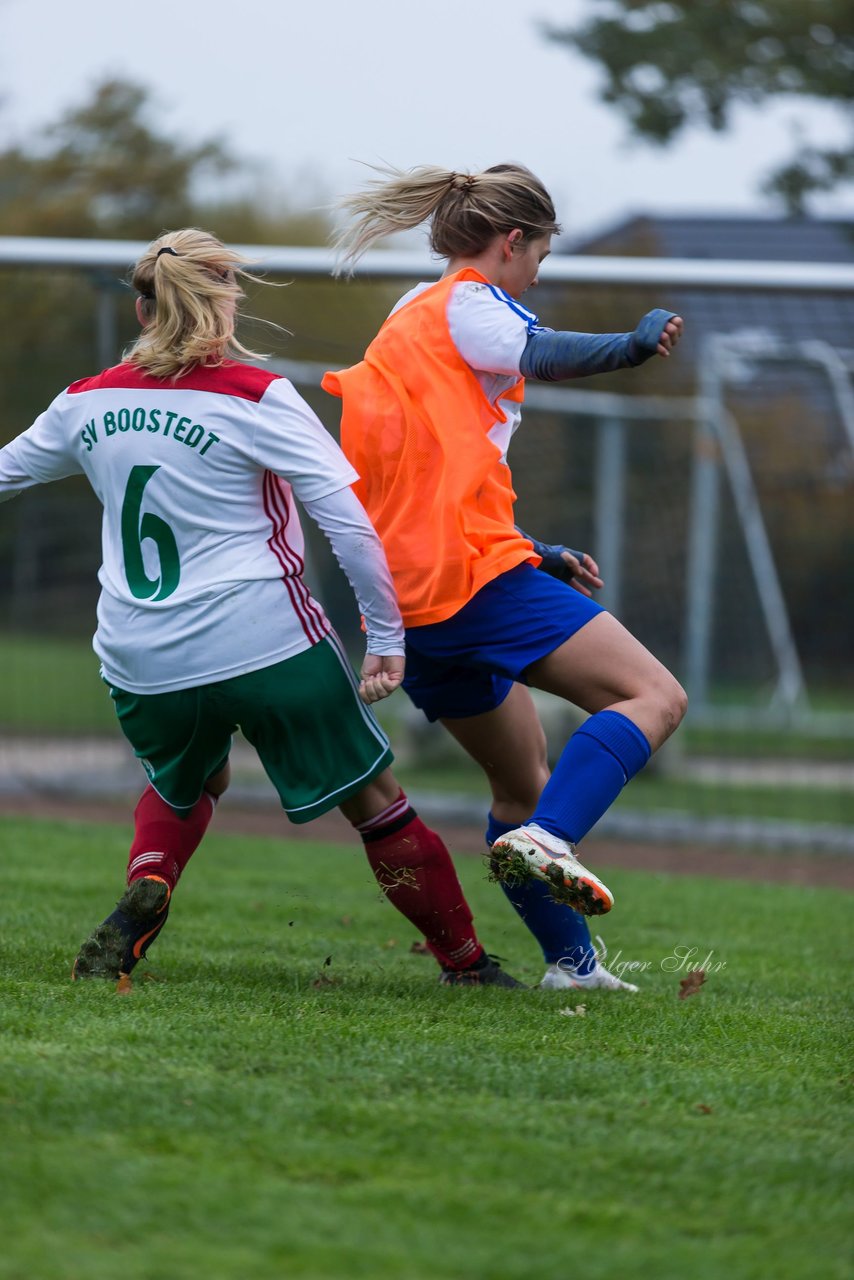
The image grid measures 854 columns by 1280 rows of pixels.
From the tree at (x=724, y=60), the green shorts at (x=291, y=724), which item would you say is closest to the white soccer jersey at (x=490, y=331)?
the green shorts at (x=291, y=724)

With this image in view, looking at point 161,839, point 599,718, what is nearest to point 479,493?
point 599,718

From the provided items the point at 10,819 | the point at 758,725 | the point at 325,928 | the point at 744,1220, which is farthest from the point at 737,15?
the point at 744,1220

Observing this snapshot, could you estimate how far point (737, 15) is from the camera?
15.3 meters

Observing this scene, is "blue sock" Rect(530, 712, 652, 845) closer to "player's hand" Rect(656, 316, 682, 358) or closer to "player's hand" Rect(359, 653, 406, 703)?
"player's hand" Rect(359, 653, 406, 703)

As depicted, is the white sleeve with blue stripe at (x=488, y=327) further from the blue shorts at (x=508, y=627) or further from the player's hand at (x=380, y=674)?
the player's hand at (x=380, y=674)

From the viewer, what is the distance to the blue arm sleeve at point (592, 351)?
11.5ft

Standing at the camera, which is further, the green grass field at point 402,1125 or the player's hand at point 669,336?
the player's hand at point 669,336

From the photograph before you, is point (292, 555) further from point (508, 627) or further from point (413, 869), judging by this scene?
point (413, 869)

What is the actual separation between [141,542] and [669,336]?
4.27 ft

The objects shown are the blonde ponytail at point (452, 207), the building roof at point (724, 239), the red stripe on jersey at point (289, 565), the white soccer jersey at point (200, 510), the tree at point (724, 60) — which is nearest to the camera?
the white soccer jersey at point (200, 510)

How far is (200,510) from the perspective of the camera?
3672mm

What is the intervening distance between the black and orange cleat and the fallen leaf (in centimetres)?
142

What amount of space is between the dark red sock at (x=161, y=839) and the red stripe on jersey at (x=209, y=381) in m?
1.00

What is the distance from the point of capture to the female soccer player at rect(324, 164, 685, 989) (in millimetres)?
3723
